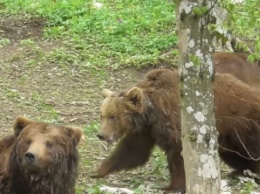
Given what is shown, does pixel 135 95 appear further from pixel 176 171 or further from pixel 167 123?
pixel 176 171

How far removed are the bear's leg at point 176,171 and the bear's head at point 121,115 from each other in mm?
493

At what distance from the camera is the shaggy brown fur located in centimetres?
954

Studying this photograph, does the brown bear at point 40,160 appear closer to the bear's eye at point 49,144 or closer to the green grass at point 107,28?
the bear's eye at point 49,144

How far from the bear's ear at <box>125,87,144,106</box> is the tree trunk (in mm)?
2293

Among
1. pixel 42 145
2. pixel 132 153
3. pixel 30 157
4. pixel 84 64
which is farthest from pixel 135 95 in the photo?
pixel 84 64

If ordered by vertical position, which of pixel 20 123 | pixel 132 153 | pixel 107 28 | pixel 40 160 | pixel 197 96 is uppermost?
pixel 107 28

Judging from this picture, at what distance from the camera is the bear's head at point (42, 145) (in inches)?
236

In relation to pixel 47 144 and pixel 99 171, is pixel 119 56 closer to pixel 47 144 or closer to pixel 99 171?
pixel 99 171

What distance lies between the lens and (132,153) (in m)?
8.44

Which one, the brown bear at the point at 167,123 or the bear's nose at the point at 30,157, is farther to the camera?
the brown bear at the point at 167,123

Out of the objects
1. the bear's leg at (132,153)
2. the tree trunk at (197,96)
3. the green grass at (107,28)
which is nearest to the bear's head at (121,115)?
the bear's leg at (132,153)

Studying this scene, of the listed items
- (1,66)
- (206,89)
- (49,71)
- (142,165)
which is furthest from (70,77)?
(206,89)

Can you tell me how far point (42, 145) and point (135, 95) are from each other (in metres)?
2.08

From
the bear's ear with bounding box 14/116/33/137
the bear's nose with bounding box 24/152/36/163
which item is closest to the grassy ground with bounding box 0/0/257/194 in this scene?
the bear's ear with bounding box 14/116/33/137
